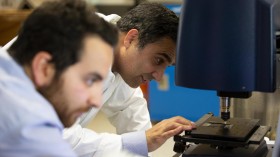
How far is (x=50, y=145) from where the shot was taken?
0.66 metres

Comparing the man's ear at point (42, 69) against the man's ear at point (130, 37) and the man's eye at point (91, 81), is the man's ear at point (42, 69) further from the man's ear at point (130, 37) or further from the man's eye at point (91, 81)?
the man's ear at point (130, 37)

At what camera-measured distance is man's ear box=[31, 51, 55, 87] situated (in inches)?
27.7

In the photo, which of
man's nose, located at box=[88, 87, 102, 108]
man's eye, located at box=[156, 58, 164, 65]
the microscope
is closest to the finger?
the microscope

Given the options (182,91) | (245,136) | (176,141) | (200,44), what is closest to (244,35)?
(200,44)

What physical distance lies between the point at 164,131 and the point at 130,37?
329 mm

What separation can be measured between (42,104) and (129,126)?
0.92m

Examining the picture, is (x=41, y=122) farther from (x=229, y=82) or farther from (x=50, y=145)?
(x=229, y=82)

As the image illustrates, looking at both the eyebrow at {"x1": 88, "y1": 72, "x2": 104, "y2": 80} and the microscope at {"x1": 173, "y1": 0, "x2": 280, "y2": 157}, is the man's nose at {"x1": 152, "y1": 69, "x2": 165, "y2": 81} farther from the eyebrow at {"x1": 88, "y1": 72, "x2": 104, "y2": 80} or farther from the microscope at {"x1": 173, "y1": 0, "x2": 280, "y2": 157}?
the eyebrow at {"x1": 88, "y1": 72, "x2": 104, "y2": 80}

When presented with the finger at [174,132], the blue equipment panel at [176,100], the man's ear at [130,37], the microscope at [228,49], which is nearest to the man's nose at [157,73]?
the man's ear at [130,37]

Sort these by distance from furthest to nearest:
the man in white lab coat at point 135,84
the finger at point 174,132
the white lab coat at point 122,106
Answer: the white lab coat at point 122,106
the man in white lab coat at point 135,84
the finger at point 174,132

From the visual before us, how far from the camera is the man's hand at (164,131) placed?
1.18 metres

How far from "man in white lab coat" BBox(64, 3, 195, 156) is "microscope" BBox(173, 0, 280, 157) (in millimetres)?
181

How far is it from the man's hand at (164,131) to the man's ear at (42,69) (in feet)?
1.69

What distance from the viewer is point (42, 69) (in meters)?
0.71
